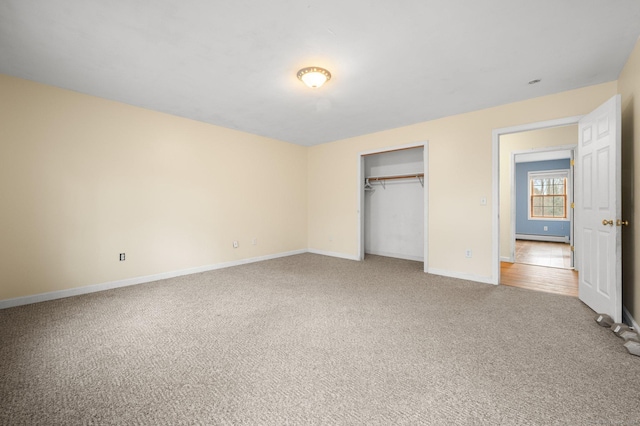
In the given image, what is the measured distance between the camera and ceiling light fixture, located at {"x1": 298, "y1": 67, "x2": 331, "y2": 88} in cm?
278

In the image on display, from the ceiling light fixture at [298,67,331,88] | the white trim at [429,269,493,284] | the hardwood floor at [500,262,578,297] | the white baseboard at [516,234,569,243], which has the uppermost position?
the ceiling light fixture at [298,67,331,88]

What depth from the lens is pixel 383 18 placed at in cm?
208

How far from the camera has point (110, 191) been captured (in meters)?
3.64

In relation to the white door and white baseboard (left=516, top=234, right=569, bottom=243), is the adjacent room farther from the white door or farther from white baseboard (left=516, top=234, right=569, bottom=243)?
white baseboard (left=516, top=234, right=569, bottom=243)

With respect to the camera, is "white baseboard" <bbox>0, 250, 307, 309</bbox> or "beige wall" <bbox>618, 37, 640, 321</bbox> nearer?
"beige wall" <bbox>618, 37, 640, 321</bbox>

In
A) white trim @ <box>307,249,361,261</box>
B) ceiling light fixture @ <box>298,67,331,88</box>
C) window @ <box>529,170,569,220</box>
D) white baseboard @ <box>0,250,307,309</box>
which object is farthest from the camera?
window @ <box>529,170,569,220</box>

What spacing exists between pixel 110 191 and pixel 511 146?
690 cm

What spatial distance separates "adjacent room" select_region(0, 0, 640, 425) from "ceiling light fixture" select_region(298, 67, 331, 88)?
0.08ft

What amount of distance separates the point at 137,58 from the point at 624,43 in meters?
4.55

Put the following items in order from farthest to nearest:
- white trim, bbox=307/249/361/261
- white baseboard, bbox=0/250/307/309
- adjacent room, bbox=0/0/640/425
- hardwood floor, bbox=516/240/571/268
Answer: white trim, bbox=307/249/361/261 < hardwood floor, bbox=516/240/571/268 < white baseboard, bbox=0/250/307/309 < adjacent room, bbox=0/0/640/425

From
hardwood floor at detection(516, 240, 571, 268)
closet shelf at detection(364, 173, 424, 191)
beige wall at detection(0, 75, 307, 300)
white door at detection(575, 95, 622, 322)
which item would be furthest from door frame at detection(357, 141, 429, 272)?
hardwood floor at detection(516, 240, 571, 268)

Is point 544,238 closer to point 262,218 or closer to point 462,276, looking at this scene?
point 462,276

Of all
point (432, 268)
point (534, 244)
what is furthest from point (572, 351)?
point (534, 244)

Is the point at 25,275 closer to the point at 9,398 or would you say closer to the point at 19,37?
the point at 9,398
